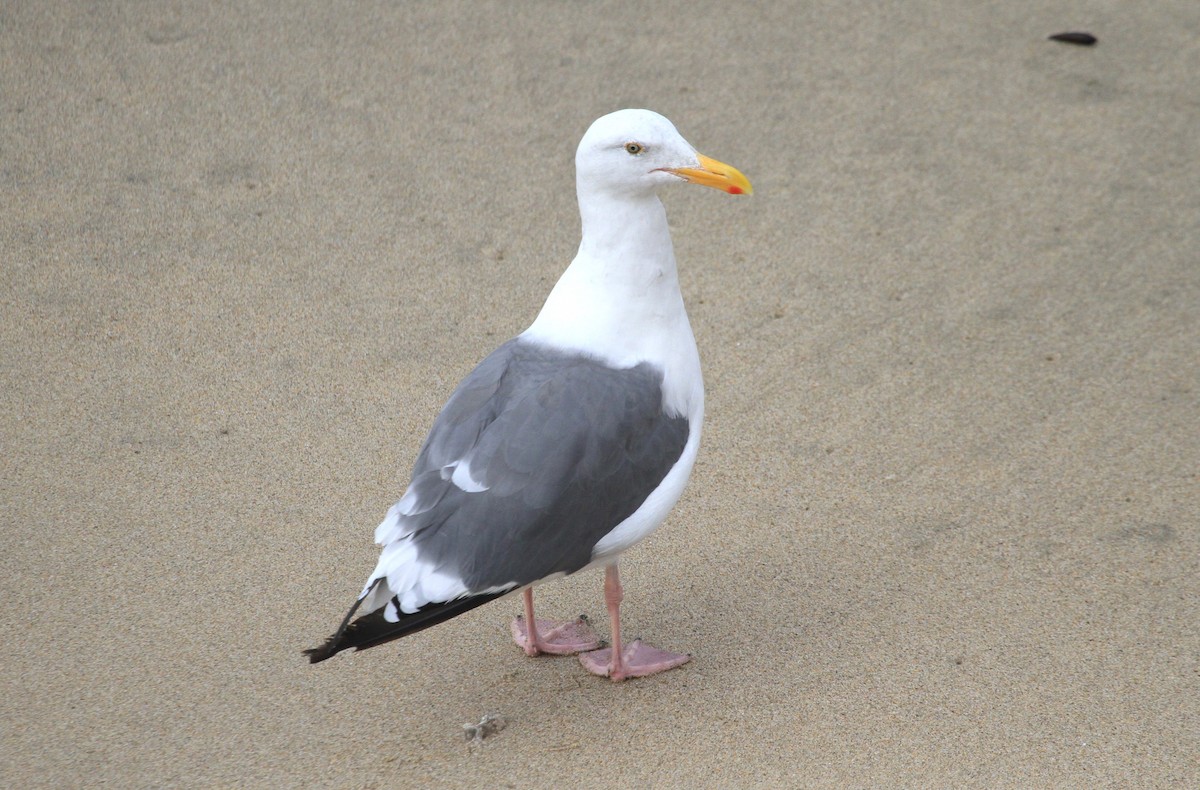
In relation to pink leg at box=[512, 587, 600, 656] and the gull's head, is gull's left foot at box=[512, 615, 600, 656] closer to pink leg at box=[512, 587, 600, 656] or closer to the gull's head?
pink leg at box=[512, 587, 600, 656]

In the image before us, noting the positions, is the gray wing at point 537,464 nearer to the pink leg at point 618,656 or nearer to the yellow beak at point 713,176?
the pink leg at point 618,656

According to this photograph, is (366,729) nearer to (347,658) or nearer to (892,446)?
(347,658)

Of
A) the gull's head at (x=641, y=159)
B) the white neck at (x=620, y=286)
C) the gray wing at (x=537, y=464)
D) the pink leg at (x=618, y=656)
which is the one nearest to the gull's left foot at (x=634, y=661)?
the pink leg at (x=618, y=656)

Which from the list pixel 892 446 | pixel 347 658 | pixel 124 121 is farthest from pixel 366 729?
pixel 124 121

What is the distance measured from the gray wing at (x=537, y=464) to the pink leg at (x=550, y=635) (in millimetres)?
450

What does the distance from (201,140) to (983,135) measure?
12.0ft

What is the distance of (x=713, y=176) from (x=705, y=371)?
1558 mm

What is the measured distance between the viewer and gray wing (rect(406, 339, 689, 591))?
279 centimetres

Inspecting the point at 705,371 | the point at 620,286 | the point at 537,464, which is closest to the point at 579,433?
the point at 537,464

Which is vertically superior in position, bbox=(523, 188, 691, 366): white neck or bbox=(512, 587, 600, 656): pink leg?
bbox=(523, 188, 691, 366): white neck

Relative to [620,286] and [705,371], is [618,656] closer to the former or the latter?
[620,286]

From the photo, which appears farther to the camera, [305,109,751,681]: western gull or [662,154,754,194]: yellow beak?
[662,154,754,194]: yellow beak

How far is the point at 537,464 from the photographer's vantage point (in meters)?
2.84

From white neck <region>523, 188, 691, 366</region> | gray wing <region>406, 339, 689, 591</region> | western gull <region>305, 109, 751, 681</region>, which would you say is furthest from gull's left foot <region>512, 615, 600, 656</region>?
white neck <region>523, 188, 691, 366</region>
